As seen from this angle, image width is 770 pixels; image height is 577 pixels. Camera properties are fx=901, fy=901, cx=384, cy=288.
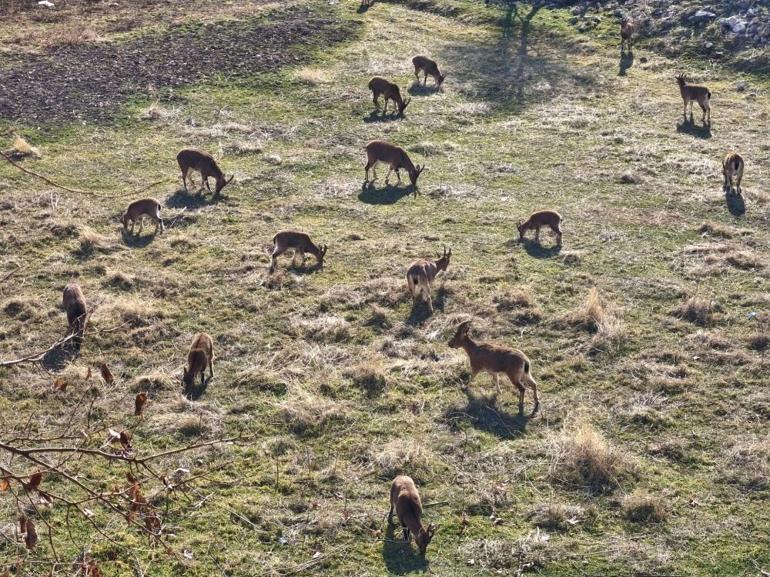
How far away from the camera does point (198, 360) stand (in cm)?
1291

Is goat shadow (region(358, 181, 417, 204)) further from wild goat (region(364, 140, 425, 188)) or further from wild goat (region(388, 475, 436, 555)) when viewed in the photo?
wild goat (region(388, 475, 436, 555))

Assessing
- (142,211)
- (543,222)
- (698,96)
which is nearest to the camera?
(543,222)

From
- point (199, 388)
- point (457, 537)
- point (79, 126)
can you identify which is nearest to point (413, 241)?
point (199, 388)

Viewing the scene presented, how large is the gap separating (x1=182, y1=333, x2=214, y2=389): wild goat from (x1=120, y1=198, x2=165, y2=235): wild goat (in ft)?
18.7

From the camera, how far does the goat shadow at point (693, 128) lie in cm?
2336

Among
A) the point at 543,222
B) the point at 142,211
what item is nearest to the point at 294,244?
the point at 142,211

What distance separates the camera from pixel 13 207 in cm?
1892

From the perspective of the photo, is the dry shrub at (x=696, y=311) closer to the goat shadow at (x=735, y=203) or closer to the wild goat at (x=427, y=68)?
the goat shadow at (x=735, y=203)

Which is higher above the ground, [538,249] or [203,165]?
[203,165]

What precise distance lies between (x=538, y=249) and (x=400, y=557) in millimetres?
9195

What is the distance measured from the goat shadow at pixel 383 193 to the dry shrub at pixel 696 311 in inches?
284

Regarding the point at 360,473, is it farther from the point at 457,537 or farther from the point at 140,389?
the point at 140,389

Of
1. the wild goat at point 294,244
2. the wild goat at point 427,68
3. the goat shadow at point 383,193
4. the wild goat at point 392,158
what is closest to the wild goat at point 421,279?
the wild goat at point 294,244

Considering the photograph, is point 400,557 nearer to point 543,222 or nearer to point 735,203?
point 543,222
